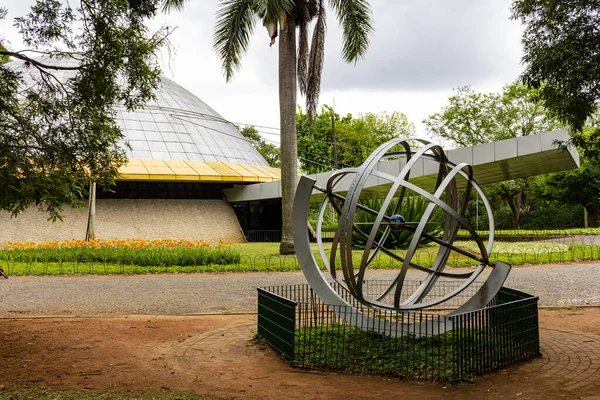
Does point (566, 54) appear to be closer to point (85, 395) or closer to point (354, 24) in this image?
point (85, 395)

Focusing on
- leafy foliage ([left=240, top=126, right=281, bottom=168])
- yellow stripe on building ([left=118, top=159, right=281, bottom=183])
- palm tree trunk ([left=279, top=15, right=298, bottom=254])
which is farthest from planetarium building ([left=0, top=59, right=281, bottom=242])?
leafy foliage ([left=240, top=126, right=281, bottom=168])

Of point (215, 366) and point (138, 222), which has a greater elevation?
point (138, 222)

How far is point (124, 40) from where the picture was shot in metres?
8.20

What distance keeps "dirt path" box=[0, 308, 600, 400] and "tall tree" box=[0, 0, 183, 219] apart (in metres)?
2.01

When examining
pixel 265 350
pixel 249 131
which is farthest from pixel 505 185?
pixel 265 350

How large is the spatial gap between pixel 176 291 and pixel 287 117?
8.39 metres

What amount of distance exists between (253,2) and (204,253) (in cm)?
826

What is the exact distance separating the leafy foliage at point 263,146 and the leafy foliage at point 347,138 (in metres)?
4.75

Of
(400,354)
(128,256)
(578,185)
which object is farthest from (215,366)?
(578,185)

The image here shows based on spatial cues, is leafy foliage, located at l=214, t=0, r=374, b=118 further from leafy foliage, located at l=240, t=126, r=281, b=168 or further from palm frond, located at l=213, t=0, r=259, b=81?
leafy foliage, located at l=240, t=126, r=281, b=168

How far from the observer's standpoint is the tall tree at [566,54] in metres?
7.00

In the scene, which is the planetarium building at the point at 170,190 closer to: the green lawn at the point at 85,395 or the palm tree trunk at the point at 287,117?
the palm tree trunk at the point at 287,117

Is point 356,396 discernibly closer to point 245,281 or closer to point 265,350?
point 265,350

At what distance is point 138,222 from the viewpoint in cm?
2845
